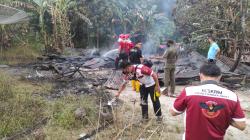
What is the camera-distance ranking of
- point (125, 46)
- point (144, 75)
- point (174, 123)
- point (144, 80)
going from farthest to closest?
point (125, 46) → point (174, 123) → point (144, 80) → point (144, 75)

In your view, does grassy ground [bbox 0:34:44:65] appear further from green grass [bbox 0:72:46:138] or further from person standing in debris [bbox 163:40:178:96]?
person standing in debris [bbox 163:40:178:96]

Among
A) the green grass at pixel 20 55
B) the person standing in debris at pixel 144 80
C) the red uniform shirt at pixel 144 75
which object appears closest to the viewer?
the person standing in debris at pixel 144 80

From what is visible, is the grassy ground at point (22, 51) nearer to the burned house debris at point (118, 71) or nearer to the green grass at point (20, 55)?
the green grass at point (20, 55)

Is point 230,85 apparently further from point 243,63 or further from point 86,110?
point 86,110

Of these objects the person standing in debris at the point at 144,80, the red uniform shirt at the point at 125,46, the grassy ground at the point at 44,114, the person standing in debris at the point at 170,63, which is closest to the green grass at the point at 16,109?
the grassy ground at the point at 44,114

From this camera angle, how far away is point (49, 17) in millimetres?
19656

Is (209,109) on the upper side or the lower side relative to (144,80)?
upper

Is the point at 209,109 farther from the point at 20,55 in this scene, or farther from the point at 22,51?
the point at 22,51

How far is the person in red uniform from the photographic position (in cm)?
373

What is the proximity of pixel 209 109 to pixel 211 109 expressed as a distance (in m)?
0.02

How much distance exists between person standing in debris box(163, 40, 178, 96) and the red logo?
6.57 metres

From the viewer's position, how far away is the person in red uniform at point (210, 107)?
12.2ft

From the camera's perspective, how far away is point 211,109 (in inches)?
147

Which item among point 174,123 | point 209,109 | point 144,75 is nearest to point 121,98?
point 174,123
